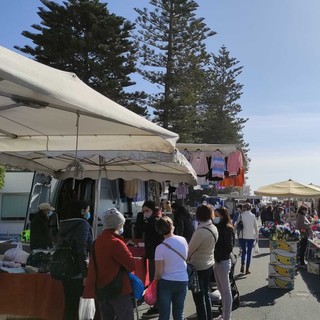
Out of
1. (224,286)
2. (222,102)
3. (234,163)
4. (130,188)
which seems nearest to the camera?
(224,286)

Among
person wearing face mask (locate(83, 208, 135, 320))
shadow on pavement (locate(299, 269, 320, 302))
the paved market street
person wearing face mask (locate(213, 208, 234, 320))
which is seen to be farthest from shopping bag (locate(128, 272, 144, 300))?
shadow on pavement (locate(299, 269, 320, 302))

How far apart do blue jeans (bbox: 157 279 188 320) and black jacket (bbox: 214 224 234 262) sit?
142 centimetres

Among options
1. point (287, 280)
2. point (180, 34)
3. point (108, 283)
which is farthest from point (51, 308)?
point (180, 34)

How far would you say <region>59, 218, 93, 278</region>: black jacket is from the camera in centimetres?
468

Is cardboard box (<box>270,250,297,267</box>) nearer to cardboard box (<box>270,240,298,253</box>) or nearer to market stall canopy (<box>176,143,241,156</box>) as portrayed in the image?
cardboard box (<box>270,240,298,253</box>)

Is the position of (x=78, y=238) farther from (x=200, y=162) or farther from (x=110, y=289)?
(x=200, y=162)

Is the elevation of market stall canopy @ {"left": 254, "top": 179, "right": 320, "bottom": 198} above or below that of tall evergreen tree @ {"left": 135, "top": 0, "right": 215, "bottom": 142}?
below

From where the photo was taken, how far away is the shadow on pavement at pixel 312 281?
8.75m

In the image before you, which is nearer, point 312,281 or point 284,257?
point 284,257

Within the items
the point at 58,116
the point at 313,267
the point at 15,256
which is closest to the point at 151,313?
the point at 15,256

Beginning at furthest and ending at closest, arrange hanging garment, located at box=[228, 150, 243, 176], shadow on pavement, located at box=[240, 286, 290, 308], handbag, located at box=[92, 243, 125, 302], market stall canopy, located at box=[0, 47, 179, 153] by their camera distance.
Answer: hanging garment, located at box=[228, 150, 243, 176] < shadow on pavement, located at box=[240, 286, 290, 308] < handbag, located at box=[92, 243, 125, 302] < market stall canopy, located at box=[0, 47, 179, 153]

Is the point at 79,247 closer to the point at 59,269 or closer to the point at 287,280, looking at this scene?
the point at 59,269

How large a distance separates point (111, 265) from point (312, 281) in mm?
7182

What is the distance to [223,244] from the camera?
20.4 feet
